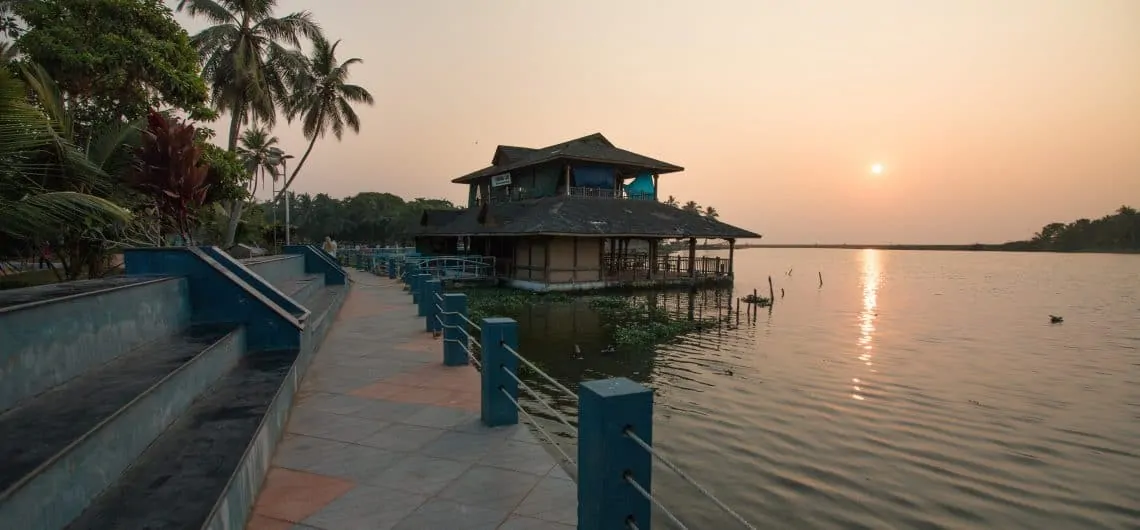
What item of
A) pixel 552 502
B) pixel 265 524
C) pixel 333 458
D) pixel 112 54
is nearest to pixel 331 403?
pixel 333 458

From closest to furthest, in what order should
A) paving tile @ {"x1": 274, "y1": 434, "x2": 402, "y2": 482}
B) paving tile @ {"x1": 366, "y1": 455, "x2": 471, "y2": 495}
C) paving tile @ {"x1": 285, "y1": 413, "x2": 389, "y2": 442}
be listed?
paving tile @ {"x1": 366, "y1": 455, "x2": 471, "y2": 495} → paving tile @ {"x1": 274, "y1": 434, "x2": 402, "y2": 482} → paving tile @ {"x1": 285, "y1": 413, "x2": 389, "y2": 442}

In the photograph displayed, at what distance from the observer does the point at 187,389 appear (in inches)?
150

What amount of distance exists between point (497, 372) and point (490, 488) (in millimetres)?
1394

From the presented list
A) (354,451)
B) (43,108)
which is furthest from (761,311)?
(43,108)

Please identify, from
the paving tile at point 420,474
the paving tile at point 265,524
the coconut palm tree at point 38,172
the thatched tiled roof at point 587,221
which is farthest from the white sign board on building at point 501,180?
the paving tile at point 265,524

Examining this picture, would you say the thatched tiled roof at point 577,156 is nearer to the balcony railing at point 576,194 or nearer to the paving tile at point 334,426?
the balcony railing at point 576,194

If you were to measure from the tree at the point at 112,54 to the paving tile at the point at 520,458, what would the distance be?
36.3ft

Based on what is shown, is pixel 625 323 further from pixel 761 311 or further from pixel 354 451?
pixel 354 451

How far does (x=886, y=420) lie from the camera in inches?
342

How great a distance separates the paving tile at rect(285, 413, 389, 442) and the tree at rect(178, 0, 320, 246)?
811 inches

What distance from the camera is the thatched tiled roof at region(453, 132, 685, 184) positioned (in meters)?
28.7

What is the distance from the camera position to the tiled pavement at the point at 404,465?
128 inches

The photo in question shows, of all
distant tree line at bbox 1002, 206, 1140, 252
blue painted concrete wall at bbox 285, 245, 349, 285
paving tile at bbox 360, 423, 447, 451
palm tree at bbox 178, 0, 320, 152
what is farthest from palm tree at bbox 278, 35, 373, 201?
distant tree line at bbox 1002, 206, 1140, 252

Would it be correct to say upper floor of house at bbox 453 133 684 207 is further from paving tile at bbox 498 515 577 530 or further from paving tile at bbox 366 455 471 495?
paving tile at bbox 498 515 577 530
